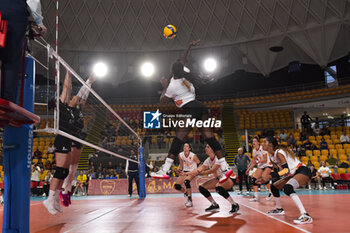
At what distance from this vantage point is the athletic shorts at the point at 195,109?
16.5 ft

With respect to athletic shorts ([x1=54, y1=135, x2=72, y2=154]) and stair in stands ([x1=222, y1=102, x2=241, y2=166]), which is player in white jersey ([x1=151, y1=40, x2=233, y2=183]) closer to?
athletic shorts ([x1=54, y1=135, x2=72, y2=154])

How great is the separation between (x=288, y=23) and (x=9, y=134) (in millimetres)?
25413

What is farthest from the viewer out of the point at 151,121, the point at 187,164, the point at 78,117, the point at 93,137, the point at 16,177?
the point at 151,121

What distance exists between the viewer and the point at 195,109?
5.08 meters

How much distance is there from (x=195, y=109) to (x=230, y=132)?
60.4 ft

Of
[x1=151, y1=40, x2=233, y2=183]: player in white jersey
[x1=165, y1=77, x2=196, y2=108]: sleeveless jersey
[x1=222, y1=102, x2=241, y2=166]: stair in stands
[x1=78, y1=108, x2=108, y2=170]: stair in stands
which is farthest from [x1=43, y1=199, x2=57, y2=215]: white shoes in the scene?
[x1=222, y1=102, x2=241, y2=166]: stair in stands

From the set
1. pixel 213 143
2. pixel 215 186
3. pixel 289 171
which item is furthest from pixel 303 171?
pixel 215 186

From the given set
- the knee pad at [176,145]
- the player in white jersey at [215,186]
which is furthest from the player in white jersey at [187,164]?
the knee pad at [176,145]

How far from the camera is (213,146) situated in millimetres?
5141

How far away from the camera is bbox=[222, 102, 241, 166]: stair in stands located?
2049 centimetres

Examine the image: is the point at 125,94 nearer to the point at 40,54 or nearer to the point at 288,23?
the point at 40,54

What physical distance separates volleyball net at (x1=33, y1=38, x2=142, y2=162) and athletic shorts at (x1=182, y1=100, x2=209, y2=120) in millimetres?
1955

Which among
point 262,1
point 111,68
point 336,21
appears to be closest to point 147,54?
point 111,68

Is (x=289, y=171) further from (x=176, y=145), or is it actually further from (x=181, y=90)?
(x=181, y=90)
